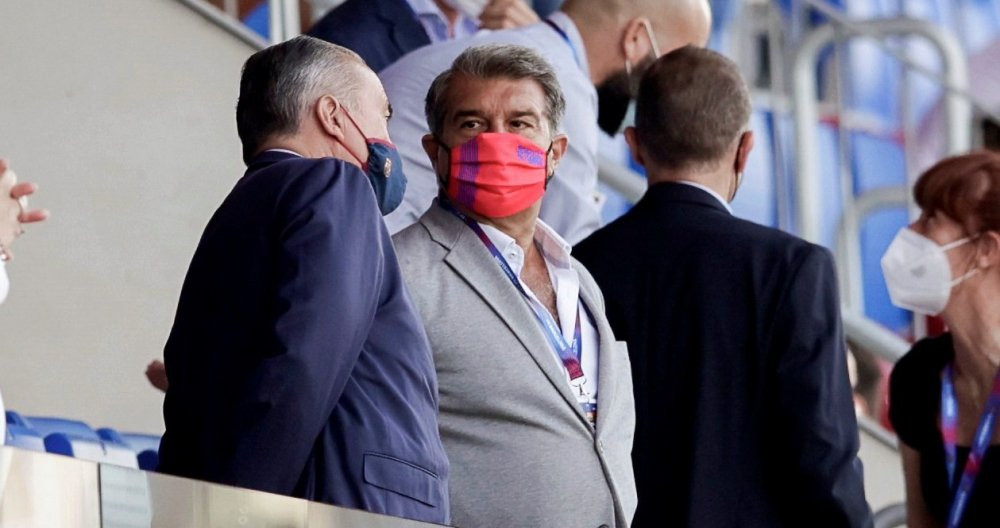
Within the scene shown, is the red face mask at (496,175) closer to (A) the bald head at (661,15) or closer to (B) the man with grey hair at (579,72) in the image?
(B) the man with grey hair at (579,72)

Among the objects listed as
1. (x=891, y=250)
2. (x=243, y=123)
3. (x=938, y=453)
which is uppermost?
(x=243, y=123)

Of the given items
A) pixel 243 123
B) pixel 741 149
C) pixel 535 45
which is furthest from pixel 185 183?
pixel 243 123

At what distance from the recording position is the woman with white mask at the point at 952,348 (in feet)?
15.5

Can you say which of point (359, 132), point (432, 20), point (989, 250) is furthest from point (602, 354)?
point (432, 20)

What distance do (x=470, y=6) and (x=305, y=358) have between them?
2760mm

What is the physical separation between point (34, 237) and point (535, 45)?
1.36m

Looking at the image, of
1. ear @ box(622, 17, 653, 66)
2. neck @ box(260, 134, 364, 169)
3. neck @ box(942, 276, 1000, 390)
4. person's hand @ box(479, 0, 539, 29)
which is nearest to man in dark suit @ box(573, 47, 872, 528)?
neck @ box(942, 276, 1000, 390)

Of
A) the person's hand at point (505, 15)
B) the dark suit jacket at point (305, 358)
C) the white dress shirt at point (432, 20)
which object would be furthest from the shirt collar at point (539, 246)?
the person's hand at point (505, 15)

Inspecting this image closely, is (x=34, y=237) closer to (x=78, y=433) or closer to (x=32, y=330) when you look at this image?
(x=32, y=330)

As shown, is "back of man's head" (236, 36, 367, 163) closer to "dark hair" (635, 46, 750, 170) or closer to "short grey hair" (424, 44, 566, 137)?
"short grey hair" (424, 44, 566, 137)

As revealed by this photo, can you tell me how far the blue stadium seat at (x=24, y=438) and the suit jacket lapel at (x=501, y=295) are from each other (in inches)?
34.8

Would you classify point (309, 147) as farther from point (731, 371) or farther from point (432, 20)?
point (432, 20)

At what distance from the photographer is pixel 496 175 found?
3.92 m

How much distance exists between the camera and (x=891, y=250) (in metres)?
4.99
